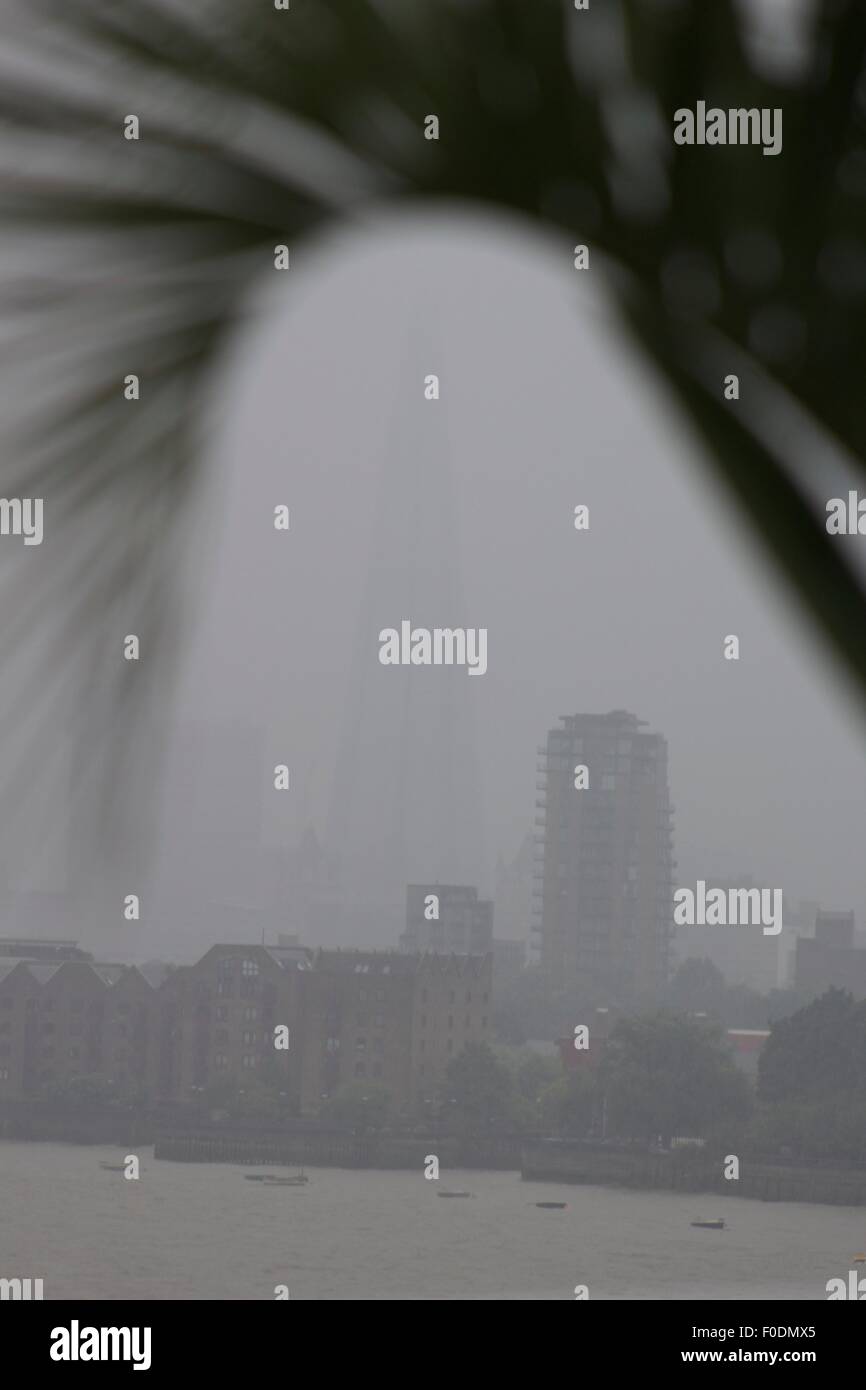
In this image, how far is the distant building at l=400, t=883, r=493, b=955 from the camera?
2450 centimetres

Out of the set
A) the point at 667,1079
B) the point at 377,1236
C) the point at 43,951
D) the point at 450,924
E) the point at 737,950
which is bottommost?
the point at 377,1236

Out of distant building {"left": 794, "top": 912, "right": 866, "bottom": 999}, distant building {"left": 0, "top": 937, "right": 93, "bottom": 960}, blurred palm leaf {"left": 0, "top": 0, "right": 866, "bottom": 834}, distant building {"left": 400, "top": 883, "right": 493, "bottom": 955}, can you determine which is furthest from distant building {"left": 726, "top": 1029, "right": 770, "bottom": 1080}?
blurred palm leaf {"left": 0, "top": 0, "right": 866, "bottom": 834}

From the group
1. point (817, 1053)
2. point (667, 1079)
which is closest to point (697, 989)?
point (667, 1079)

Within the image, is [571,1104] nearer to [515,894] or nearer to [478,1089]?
[478,1089]

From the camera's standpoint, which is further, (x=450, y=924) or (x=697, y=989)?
(x=697, y=989)

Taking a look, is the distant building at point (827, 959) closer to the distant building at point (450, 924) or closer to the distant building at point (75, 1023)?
the distant building at point (450, 924)

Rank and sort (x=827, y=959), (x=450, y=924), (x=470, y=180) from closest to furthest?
(x=470, y=180) → (x=827, y=959) → (x=450, y=924)

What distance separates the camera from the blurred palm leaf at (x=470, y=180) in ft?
0.98

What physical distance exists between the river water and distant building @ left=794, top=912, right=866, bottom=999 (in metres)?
3.59

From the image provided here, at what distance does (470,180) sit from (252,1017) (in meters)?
24.3

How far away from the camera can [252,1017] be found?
23.9 metres

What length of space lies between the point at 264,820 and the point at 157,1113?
7.99m

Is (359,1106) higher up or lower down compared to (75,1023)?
lower down

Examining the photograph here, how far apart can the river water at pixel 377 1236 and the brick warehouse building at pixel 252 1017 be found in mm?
2222
